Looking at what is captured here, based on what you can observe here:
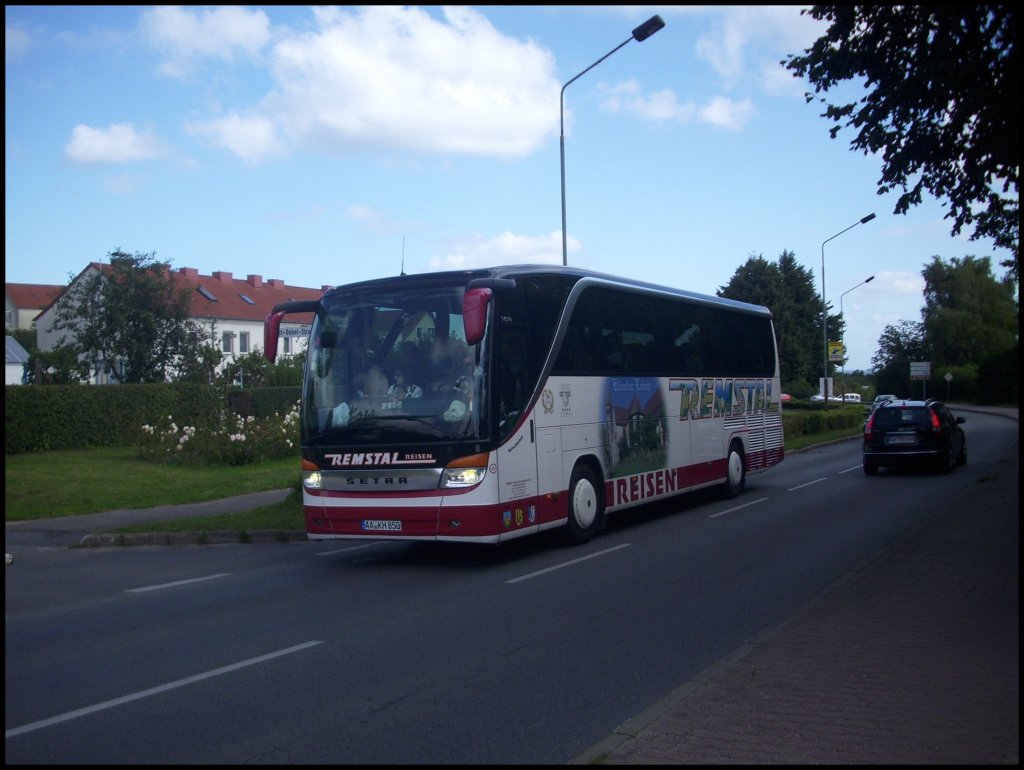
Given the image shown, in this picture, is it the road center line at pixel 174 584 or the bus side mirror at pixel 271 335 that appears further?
the bus side mirror at pixel 271 335

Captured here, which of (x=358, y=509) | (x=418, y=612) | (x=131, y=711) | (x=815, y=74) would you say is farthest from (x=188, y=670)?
(x=815, y=74)

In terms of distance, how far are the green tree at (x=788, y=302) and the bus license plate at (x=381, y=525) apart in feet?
196

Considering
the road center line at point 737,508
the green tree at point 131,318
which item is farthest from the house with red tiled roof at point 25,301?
the road center line at point 737,508

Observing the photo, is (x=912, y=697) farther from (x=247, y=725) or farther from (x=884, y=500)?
(x=884, y=500)

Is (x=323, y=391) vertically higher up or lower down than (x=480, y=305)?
lower down

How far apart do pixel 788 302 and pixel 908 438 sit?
1911 inches

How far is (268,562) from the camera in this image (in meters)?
12.8

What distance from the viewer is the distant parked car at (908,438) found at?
22.7m

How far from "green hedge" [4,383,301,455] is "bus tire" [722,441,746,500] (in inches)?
604

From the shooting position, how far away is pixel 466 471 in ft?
36.6

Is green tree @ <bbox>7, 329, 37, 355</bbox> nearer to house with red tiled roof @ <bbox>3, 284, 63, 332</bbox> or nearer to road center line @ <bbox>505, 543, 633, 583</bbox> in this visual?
house with red tiled roof @ <bbox>3, 284, 63, 332</bbox>

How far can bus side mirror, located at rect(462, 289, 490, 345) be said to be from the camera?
1021cm

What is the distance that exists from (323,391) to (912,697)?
25.7ft

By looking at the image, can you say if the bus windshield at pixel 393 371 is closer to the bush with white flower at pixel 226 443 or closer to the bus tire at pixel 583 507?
the bus tire at pixel 583 507
